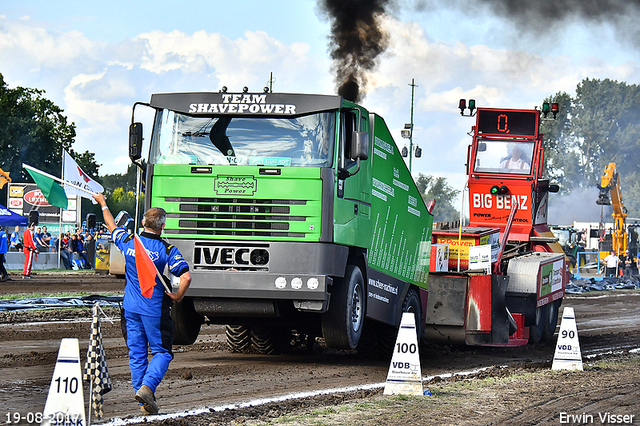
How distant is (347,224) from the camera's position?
403 inches

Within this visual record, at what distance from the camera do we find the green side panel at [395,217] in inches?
440

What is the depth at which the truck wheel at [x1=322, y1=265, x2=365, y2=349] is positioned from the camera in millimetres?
10203

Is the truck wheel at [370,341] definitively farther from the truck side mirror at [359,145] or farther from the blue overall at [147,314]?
the blue overall at [147,314]

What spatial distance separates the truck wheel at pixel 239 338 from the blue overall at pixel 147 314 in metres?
5.12

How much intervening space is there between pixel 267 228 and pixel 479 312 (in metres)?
4.58

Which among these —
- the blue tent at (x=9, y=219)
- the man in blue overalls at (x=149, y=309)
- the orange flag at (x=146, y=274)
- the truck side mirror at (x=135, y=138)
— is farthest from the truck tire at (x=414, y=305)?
the blue tent at (x=9, y=219)

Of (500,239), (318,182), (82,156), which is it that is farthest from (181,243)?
(82,156)

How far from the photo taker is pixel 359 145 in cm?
1005

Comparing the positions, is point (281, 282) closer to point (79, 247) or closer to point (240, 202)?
point (240, 202)

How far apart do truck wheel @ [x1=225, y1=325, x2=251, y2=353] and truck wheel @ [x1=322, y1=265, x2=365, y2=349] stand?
233 centimetres

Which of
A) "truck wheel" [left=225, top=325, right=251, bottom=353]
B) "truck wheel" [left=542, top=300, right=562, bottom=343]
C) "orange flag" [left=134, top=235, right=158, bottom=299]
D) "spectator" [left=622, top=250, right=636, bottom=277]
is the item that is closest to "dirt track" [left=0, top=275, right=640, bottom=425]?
"truck wheel" [left=225, top=325, right=251, bottom=353]

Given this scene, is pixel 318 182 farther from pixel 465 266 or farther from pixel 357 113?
pixel 465 266

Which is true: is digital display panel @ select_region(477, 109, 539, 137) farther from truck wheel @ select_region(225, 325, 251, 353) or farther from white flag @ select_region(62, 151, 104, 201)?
white flag @ select_region(62, 151, 104, 201)

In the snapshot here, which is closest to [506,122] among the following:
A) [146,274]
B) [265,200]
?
[265,200]
